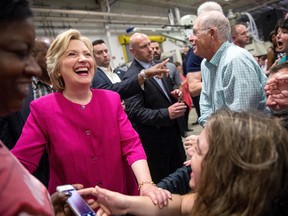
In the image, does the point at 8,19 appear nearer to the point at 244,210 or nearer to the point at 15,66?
the point at 15,66

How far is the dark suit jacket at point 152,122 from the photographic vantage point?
2.28m

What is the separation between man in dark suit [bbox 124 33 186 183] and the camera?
88.9 inches

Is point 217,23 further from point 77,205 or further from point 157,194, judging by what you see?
point 77,205

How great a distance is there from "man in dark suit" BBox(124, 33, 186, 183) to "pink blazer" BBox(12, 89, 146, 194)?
0.94m

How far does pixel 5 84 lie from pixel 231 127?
60 centimetres

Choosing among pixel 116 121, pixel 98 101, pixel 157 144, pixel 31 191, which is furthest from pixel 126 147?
pixel 157 144

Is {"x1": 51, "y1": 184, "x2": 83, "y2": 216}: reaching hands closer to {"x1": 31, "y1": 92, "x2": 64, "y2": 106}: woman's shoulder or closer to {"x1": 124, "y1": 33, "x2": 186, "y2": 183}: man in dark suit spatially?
{"x1": 31, "y1": 92, "x2": 64, "y2": 106}: woman's shoulder

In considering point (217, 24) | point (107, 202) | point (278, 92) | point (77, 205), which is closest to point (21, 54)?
point (77, 205)

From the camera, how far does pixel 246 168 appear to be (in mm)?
736

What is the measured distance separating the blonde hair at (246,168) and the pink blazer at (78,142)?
0.55 meters

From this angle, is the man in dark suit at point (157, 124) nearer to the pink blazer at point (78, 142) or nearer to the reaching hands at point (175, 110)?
the reaching hands at point (175, 110)

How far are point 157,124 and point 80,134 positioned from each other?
1.11 metres

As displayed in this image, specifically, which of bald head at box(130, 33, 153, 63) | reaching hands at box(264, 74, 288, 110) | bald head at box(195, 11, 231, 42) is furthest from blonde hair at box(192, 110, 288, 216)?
bald head at box(130, 33, 153, 63)

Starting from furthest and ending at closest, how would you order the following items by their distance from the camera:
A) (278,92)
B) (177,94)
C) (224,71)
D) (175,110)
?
(177,94), (175,110), (224,71), (278,92)
